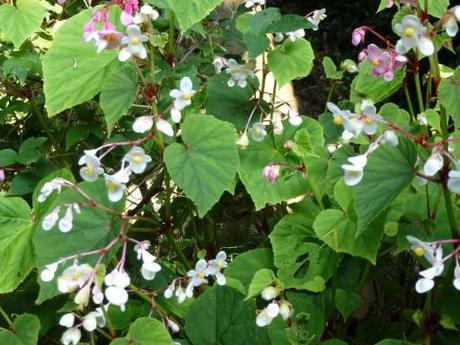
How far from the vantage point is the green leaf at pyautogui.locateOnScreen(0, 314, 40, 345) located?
3.85 feet

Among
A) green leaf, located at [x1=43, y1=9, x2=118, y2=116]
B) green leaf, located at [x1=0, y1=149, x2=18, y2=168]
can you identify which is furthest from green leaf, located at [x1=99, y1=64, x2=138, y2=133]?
green leaf, located at [x1=0, y1=149, x2=18, y2=168]

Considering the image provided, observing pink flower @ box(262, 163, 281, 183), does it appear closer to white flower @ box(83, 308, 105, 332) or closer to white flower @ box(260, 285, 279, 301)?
white flower @ box(260, 285, 279, 301)

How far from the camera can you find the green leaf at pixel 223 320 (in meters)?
1.17

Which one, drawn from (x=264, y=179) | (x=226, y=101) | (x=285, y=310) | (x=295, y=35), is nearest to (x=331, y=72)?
(x=295, y=35)

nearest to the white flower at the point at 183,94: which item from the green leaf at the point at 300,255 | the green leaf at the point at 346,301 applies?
the green leaf at the point at 300,255

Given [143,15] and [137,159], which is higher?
[143,15]

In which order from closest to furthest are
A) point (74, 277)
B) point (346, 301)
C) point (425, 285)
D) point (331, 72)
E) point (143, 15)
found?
point (425, 285) < point (74, 277) < point (143, 15) < point (346, 301) < point (331, 72)

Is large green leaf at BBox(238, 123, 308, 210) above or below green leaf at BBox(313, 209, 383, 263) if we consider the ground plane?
below

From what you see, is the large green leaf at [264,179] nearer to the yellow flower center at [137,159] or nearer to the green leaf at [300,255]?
the green leaf at [300,255]

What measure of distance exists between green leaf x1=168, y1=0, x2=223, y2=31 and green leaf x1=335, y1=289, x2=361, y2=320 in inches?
25.5

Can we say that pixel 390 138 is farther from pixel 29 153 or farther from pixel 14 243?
pixel 29 153

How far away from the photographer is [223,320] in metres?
1.19

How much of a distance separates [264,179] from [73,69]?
459 mm

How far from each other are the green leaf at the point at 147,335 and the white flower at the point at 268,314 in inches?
5.9
